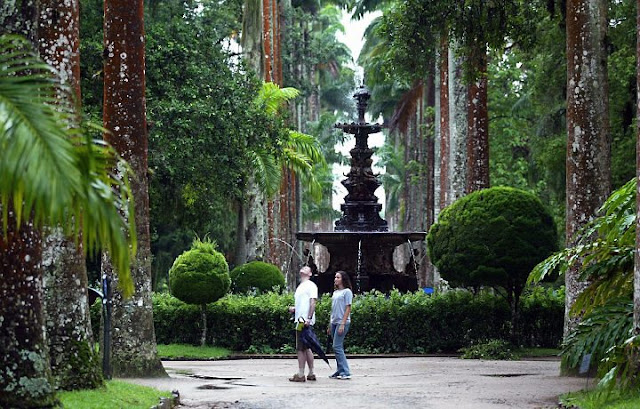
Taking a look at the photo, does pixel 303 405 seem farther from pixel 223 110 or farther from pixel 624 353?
pixel 223 110

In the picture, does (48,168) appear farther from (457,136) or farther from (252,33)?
(252,33)

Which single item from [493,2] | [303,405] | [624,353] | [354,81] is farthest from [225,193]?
[354,81]

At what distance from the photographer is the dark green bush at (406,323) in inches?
993

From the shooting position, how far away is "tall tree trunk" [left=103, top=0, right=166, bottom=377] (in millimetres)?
16672

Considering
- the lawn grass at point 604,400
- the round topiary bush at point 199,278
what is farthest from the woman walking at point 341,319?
the round topiary bush at point 199,278

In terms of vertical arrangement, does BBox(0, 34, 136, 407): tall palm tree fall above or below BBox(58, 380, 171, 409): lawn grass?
above

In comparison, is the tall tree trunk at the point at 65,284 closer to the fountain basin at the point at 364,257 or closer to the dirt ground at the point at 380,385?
the dirt ground at the point at 380,385

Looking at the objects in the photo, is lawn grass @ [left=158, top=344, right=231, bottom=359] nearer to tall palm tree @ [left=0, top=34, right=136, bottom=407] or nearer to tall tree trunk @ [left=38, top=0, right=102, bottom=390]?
tall tree trunk @ [left=38, top=0, right=102, bottom=390]

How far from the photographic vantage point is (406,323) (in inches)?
1003

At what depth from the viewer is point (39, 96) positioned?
24.1 ft

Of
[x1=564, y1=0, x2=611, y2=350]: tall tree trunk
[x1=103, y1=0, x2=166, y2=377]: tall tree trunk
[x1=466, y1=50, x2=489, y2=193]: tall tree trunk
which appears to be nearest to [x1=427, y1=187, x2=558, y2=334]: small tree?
[x1=466, y1=50, x2=489, y2=193]: tall tree trunk

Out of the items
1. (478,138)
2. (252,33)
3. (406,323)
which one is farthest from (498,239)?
(252,33)

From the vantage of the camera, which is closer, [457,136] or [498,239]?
[498,239]

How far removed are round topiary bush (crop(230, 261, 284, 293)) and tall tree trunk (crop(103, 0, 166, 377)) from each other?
14145 millimetres
